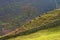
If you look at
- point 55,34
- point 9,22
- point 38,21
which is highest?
point 38,21

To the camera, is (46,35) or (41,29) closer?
(46,35)

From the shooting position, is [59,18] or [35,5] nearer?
[59,18]

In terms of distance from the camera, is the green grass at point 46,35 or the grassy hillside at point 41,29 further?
the grassy hillside at point 41,29

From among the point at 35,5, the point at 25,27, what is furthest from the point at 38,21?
the point at 35,5

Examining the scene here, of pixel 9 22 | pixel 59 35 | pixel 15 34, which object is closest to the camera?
pixel 59 35

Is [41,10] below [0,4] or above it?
below

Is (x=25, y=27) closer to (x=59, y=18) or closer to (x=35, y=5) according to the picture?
(x=59, y=18)

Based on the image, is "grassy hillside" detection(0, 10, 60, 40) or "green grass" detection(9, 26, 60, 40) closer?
"green grass" detection(9, 26, 60, 40)

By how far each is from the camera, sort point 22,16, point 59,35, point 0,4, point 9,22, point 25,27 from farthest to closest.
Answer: point 0,4
point 22,16
point 9,22
point 25,27
point 59,35
